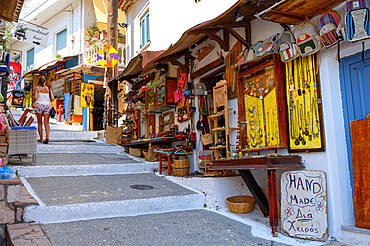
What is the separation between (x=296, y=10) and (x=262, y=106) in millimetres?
1686

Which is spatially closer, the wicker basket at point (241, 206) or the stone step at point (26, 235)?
the stone step at point (26, 235)

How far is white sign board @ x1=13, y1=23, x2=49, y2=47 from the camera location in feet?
38.9

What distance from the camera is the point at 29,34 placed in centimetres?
1276

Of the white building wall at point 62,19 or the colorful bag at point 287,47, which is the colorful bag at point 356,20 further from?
the white building wall at point 62,19

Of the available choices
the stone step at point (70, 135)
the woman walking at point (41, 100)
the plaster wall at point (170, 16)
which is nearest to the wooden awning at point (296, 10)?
the plaster wall at point (170, 16)

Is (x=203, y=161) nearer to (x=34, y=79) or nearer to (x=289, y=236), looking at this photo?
(x=289, y=236)

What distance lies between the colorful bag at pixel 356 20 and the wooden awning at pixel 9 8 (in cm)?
578

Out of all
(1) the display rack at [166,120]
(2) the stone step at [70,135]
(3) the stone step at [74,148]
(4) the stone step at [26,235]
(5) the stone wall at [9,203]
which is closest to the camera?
(4) the stone step at [26,235]

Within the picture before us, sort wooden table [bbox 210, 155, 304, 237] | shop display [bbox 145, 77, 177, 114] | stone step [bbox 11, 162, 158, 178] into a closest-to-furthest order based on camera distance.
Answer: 1. wooden table [bbox 210, 155, 304, 237]
2. stone step [bbox 11, 162, 158, 178]
3. shop display [bbox 145, 77, 177, 114]

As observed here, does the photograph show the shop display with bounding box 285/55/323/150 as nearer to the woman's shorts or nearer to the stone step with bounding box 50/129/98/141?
the woman's shorts

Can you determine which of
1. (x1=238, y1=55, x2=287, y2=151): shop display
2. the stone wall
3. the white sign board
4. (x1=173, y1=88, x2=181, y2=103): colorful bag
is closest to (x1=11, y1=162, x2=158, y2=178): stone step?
(x1=173, y1=88, x2=181, y2=103): colorful bag

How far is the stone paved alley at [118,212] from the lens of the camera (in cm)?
374

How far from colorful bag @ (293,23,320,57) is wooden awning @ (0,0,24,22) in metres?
5.26

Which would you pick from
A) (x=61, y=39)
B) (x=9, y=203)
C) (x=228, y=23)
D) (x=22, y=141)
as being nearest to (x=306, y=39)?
(x=228, y=23)
